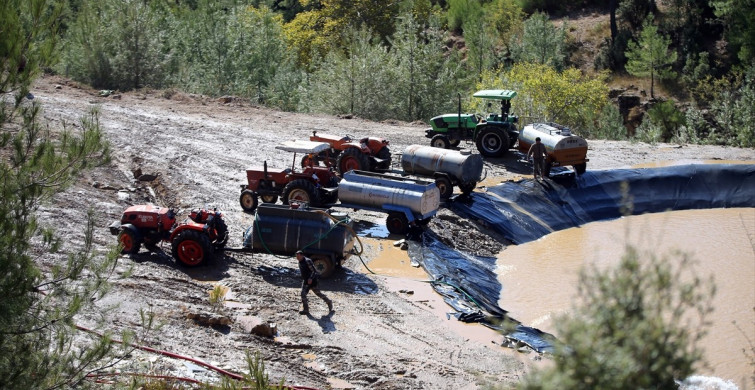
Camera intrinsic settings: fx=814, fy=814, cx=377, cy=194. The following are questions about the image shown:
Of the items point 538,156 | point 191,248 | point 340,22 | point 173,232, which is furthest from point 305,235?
point 340,22

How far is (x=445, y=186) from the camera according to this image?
21734 mm

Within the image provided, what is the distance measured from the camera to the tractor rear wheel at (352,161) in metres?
22.2

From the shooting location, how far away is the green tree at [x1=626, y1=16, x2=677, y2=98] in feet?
152

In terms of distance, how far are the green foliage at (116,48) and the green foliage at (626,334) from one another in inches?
1324

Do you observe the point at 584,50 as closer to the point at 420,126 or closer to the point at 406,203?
the point at 420,126

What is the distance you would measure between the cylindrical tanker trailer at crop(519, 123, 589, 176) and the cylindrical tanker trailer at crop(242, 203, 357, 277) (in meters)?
10.2

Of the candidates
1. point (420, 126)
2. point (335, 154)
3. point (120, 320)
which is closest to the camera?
point (120, 320)

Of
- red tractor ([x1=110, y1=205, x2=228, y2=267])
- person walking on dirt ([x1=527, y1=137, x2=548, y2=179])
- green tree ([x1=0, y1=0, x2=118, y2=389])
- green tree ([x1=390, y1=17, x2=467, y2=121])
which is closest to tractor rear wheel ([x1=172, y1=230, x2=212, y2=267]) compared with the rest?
red tractor ([x1=110, y1=205, x2=228, y2=267])

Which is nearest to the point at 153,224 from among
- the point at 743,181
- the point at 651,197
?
the point at 651,197

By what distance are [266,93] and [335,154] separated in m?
19.9

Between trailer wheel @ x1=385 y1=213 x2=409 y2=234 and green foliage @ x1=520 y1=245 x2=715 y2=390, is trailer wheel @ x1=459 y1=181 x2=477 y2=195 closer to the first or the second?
trailer wheel @ x1=385 y1=213 x2=409 y2=234

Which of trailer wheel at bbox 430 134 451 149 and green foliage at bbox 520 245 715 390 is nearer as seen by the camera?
green foliage at bbox 520 245 715 390

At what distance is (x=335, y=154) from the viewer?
23.2 m

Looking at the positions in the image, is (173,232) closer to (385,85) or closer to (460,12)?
(385,85)
